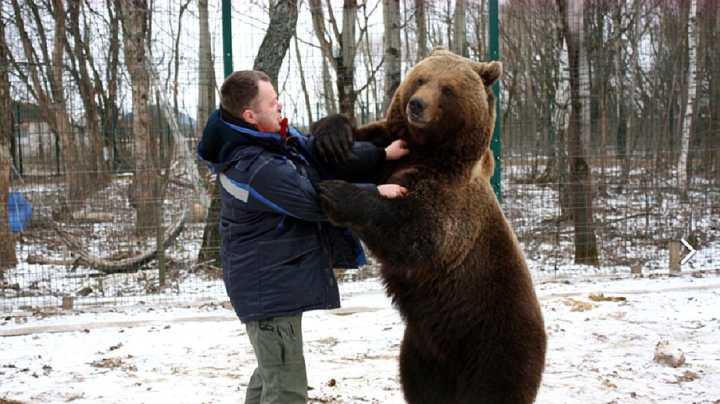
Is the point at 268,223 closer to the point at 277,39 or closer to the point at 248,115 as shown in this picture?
the point at 248,115

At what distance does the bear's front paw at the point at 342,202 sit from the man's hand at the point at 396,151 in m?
0.41

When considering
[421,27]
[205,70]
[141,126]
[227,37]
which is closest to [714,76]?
[421,27]

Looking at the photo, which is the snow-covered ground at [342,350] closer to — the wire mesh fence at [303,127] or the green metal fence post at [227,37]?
the wire mesh fence at [303,127]

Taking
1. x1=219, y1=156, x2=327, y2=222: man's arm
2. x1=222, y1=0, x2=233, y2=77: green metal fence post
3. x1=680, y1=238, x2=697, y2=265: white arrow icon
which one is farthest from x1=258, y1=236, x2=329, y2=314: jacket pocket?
x1=680, y1=238, x2=697, y2=265: white arrow icon

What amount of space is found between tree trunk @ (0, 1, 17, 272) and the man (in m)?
5.47

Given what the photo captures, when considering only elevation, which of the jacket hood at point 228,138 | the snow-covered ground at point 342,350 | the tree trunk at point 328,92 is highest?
the tree trunk at point 328,92

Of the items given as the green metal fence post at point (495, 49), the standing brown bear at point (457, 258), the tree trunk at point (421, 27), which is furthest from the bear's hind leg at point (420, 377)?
the tree trunk at point (421, 27)

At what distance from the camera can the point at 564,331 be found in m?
5.73

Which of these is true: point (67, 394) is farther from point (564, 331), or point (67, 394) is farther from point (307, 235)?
point (564, 331)

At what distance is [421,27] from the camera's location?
854 centimetres

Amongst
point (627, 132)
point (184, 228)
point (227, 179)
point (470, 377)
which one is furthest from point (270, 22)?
point (470, 377)

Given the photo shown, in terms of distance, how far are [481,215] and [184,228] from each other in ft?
16.9

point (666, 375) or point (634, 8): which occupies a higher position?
point (634, 8)

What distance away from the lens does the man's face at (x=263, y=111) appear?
117 inches
